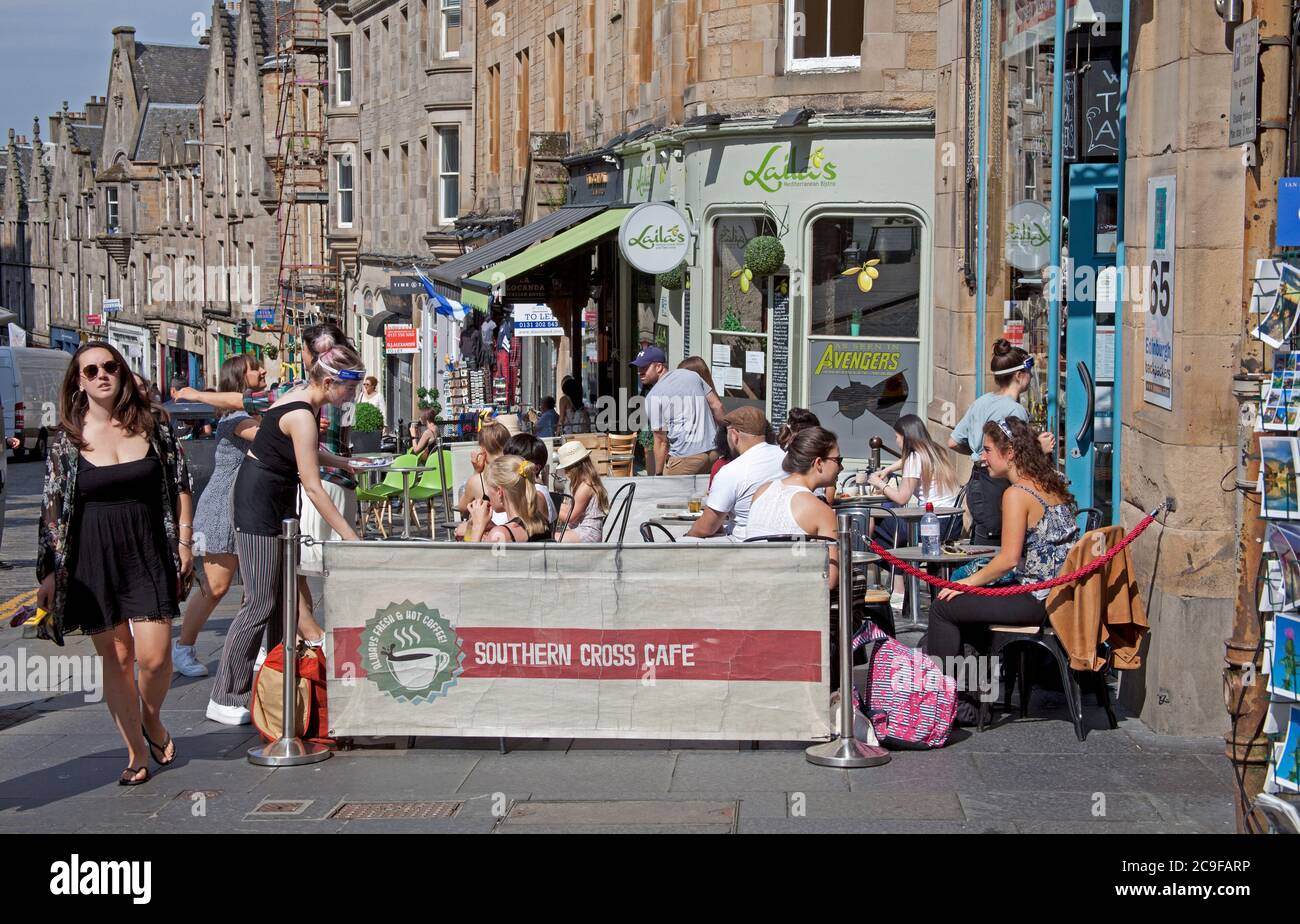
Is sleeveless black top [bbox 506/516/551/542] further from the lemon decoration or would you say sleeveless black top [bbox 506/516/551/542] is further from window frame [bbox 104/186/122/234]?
window frame [bbox 104/186/122/234]

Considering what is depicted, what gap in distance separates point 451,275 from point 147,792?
17290 millimetres

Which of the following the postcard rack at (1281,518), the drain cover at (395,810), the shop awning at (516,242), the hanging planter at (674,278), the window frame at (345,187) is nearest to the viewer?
the postcard rack at (1281,518)

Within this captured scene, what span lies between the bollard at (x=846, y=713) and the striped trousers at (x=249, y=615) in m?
2.83

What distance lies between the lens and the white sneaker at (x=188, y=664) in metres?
9.59

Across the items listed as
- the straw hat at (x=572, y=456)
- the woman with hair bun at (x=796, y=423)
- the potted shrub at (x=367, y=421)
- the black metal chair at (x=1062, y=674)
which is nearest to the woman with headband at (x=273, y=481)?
the straw hat at (x=572, y=456)

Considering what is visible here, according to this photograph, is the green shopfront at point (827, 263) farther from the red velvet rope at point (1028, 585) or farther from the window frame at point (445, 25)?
→ the window frame at point (445, 25)

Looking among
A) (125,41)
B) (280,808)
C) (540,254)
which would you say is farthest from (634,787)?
(125,41)

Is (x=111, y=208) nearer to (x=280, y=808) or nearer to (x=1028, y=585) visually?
(x=280, y=808)

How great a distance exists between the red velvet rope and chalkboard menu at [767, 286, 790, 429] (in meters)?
8.98

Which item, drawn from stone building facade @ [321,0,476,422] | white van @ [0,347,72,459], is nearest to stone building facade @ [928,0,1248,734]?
stone building facade @ [321,0,476,422]

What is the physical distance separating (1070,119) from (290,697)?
7.61 m

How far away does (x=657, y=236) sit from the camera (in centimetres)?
1775

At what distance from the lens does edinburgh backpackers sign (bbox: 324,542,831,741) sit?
23.6 feet
